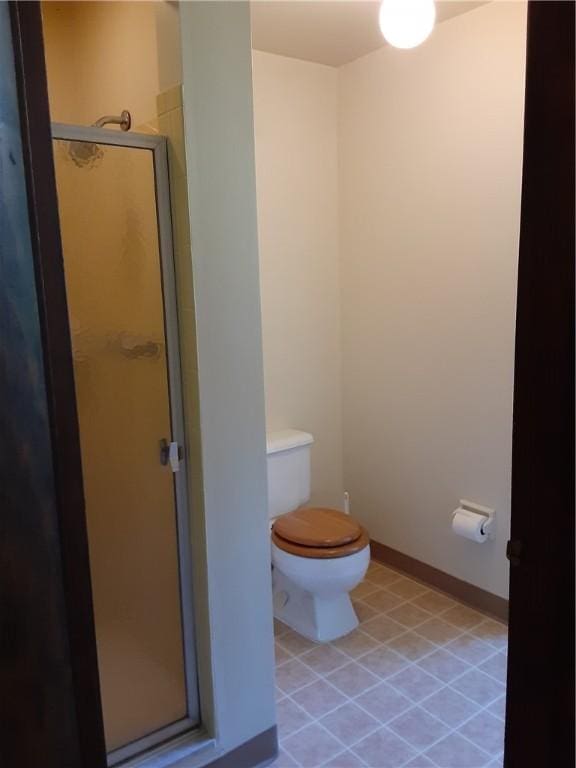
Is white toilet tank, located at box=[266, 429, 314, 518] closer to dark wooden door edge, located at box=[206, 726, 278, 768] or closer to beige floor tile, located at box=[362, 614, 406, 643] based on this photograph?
beige floor tile, located at box=[362, 614, 406, 643]

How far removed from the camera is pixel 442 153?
8.60 ft

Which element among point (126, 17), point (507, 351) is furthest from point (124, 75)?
point (507, 351)

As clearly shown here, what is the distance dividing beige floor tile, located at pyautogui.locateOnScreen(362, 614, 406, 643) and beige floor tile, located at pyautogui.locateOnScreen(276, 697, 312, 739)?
1.66ft

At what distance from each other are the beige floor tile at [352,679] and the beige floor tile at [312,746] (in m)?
0.21

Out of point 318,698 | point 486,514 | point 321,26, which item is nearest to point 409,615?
point 486,514

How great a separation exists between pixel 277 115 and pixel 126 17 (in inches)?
42.6

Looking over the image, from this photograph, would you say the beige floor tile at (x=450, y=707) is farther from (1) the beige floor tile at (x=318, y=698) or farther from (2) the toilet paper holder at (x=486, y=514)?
(2) the toilet paper holder at (x=486, y=514)

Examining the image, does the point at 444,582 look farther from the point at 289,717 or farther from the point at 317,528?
the point at 289,717

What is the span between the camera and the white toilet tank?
280 cm

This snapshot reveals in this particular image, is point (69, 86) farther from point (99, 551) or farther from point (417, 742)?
point (417, 742)

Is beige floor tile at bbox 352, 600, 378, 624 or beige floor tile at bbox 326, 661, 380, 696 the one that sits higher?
beige floor tile at bbox 352, 600, 378, 624

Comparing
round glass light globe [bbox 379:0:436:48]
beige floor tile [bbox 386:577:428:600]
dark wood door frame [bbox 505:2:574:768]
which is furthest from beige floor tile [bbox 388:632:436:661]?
round glass light globe [bbox 379:0:436:48]

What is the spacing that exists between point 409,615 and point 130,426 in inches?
62.7

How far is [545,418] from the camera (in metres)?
0.92
